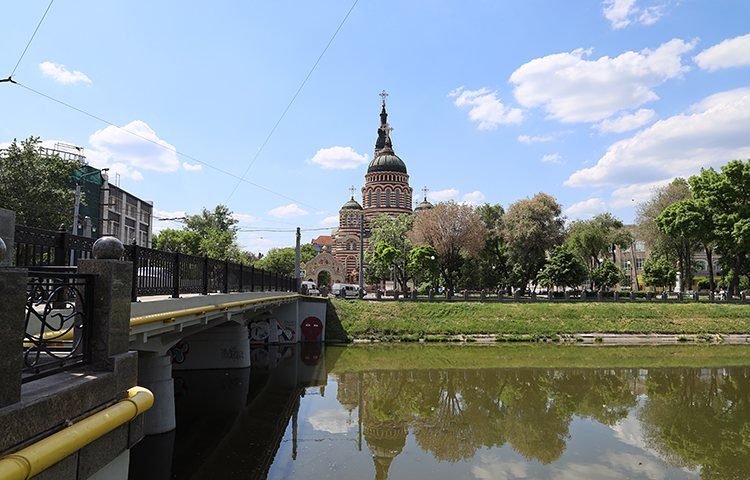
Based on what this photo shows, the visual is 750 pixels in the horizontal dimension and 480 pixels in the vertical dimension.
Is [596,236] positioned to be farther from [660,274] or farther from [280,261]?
[280,261]

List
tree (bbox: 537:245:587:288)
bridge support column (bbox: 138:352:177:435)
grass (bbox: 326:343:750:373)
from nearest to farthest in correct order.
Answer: bridge support column (bbox: 138:352:177:435) < grass (bbox: 326:343:750:373) < tree (bbox: 537:245:587:288)

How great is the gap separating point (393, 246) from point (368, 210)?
71.5 ft

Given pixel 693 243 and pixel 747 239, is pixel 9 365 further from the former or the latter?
pixel 693 243

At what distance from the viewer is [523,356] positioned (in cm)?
3162

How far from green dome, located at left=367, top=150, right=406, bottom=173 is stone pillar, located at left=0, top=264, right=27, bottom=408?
72890 millimetres

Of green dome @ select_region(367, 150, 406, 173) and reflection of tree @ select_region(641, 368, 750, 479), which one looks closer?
reflection of tree @ select_region(641, 368, 750, 479)

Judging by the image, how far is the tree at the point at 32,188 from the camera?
94.7 ft

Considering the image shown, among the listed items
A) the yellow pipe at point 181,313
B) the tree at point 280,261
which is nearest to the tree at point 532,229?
the yellow pipe at point 181,313

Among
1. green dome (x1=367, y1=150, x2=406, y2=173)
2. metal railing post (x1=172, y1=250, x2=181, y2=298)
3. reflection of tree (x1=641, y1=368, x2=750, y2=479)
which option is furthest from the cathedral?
metal railing post (x1=172, y1=250, x2=181, y2=298)

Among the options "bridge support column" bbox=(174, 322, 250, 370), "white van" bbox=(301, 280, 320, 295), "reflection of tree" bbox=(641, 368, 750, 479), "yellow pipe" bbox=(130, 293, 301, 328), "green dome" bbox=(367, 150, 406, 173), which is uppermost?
"green dome" bbox=(367, 150, 406, 173)

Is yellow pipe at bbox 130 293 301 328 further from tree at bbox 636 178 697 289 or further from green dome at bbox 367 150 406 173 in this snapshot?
green dome at bbox 367 150 406 173

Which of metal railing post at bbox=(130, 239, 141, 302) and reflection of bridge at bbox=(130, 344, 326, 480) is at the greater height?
metal railing post at bbox=(130, 239, 141, 302)

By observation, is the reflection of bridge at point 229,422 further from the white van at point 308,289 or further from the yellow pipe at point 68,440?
the white van at point 308,289

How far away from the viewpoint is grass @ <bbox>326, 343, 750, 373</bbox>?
28.8 metres
